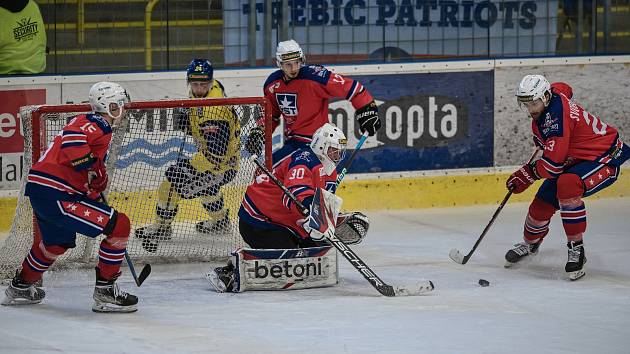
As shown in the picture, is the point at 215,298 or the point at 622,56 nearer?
the point at 215,298

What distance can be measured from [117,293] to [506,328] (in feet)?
5.45

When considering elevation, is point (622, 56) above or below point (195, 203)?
above

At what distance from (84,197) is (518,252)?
239 centimetres

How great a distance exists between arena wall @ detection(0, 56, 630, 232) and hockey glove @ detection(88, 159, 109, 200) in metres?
2.62

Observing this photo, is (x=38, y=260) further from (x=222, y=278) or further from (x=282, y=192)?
(x=282, y=192)

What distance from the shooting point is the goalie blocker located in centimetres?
623

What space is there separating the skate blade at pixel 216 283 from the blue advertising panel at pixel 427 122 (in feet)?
7.91

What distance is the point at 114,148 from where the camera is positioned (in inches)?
275

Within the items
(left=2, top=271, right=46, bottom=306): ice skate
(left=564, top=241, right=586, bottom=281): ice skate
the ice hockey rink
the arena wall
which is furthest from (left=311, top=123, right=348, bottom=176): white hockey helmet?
the arena wall

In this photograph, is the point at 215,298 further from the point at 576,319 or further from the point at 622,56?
the point at 622,56

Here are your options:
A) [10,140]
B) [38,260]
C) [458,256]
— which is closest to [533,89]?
[458,256]

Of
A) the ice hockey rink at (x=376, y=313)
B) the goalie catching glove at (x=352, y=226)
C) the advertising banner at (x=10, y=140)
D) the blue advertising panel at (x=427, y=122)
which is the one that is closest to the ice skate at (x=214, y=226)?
the ice hockey rink at (x=376, y=313)

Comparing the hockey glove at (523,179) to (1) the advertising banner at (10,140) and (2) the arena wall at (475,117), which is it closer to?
(2) the arena wall at (475,117)

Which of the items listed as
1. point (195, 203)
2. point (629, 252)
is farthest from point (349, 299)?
point (629, 252)
